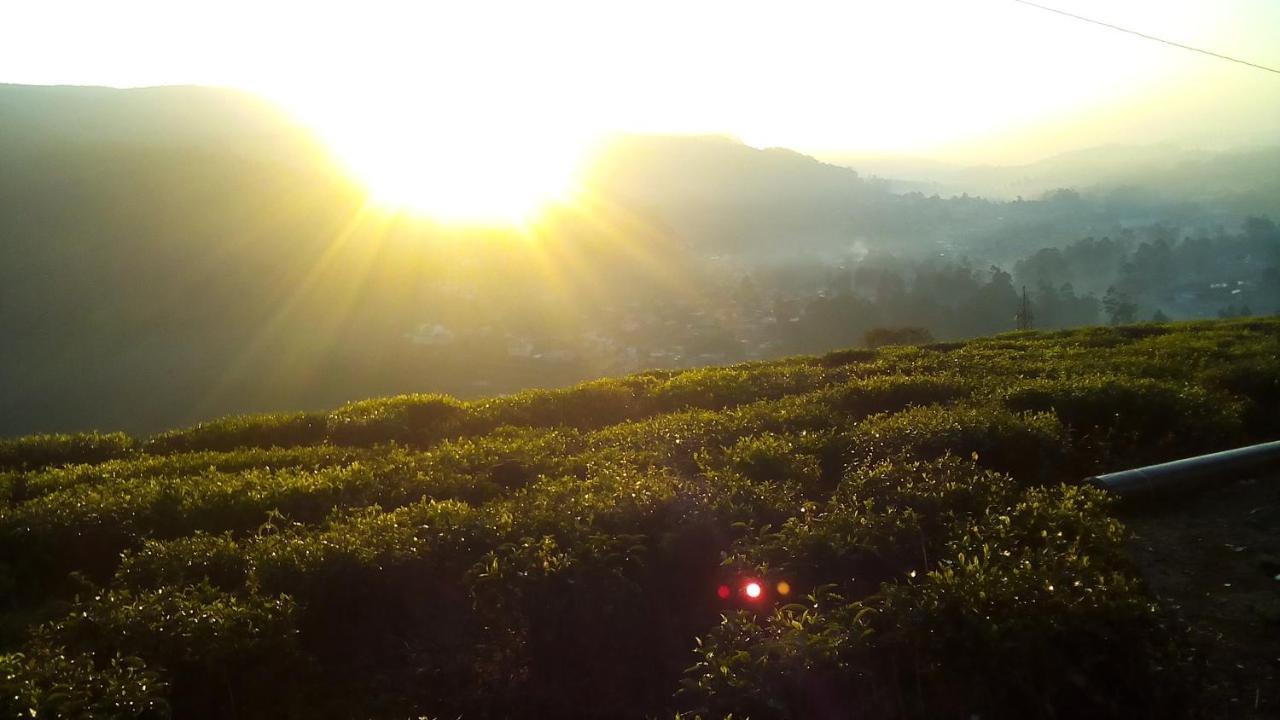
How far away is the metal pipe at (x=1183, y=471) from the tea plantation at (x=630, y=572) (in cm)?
70

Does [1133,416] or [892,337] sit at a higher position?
[1133,416]

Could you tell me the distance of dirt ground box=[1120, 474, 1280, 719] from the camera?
4602 millimetres

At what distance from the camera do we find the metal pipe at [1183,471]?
24.7 ft

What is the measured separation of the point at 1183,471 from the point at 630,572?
624 cm

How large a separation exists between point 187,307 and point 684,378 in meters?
96.8

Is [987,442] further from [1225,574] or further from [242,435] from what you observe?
[242,435]

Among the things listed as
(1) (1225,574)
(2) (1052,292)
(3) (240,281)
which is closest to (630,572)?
(1) (1225,574)

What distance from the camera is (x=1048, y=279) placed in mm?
135375

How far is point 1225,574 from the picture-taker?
19.8ft

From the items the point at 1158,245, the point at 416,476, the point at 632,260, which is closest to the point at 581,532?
the point at 416,476

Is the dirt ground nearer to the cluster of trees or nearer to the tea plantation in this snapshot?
the tea plantation

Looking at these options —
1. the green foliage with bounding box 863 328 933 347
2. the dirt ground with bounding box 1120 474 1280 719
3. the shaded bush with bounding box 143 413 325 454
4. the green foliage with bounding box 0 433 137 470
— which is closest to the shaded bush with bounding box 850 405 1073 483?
the dirt ground with bounding box 1120 474 1280 719

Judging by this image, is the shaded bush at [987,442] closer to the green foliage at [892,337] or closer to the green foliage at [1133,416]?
the green foliage at [1133,416]

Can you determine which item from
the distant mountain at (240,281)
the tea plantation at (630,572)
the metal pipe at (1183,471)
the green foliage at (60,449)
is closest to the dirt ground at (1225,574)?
the metal pipe at (1183,471)
